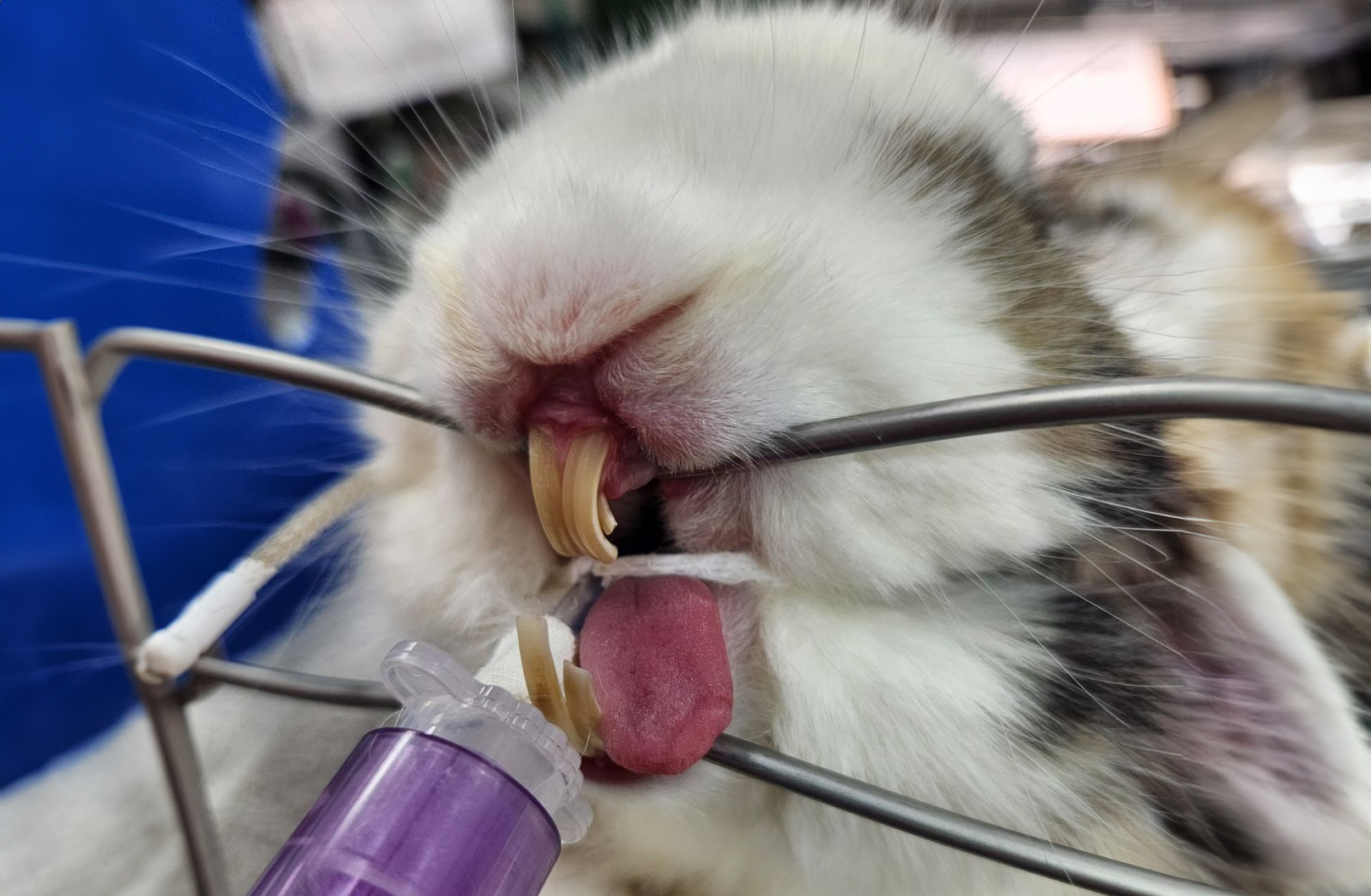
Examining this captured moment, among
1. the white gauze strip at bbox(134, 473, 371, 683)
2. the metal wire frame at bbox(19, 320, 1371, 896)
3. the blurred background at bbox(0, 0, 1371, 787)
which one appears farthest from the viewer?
the blurred background at bbox(0, 0, 1371, 787)

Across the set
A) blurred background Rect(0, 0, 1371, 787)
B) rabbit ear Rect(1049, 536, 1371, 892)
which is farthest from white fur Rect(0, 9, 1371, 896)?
blurred background Rect(0, 0, 1371, 787)

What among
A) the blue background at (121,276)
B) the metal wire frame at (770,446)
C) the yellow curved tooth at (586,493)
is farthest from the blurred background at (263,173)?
the yellow curved tooth at (586,493)

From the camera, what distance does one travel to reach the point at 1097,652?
38cm

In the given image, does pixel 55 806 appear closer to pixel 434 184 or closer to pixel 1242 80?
pixel 434 184

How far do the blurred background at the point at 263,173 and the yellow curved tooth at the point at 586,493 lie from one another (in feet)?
0.73

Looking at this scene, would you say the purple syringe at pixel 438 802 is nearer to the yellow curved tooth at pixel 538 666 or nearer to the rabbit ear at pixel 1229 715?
the yellow curved tooth at pixel 538 666

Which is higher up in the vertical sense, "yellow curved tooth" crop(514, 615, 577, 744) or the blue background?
the blue background

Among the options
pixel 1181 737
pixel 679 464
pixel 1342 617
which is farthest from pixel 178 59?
pixel 1342 617

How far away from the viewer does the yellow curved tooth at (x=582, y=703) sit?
32 cm

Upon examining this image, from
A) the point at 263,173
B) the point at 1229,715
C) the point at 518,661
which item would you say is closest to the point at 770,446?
the point at 518,661

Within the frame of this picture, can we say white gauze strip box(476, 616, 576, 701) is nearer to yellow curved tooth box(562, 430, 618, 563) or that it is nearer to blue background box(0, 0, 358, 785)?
yellow curved tooth box(562, 430, 618, 563)

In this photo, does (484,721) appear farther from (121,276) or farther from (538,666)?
(121,276)

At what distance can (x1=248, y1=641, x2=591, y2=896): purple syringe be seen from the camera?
288mm

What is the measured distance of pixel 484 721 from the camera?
0.31m
